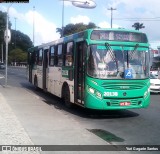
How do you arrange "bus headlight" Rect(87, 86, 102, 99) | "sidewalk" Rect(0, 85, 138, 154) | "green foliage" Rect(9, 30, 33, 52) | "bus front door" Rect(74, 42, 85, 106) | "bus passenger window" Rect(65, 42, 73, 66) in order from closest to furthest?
"sidewalk" Rect(0, 85, 138, 154)
"bus headlight" Rect(87, 86, 102, 99)
"bus front door" Rect(74, 42, 85, 106)
"bus passenger window" Rect(65, 42, 73, 66)
"green foliage" Rect(9, 30, 33, 52)

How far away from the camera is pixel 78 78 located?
42.3 feet

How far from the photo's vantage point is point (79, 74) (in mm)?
12820

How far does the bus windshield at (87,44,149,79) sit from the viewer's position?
38.8 feet

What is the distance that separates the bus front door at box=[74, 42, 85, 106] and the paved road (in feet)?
2.35

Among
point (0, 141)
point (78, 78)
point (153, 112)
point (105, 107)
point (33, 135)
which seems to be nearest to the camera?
point (0, 141)

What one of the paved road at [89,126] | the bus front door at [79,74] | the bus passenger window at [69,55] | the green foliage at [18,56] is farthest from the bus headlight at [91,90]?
the green foliage at [18,56]

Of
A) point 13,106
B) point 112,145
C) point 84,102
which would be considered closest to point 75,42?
point 84,102

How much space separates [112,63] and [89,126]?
2.35 meters

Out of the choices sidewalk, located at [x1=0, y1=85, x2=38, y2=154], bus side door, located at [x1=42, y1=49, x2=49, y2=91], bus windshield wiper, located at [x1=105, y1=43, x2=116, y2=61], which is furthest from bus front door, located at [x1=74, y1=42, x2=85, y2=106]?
bus side door, located at [x1=42, y1=49, x2=49, y2=91]

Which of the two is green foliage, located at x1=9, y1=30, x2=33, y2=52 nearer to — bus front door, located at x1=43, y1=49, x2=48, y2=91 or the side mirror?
bus front door, located at x1=43, y1=49, x2=48, y2=91

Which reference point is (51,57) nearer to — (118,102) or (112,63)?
(112,63)

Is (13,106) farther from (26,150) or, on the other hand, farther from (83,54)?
(26,150)

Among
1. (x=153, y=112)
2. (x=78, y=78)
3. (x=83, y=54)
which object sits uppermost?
(x=83, y=54)

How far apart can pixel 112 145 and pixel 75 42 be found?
616cm
